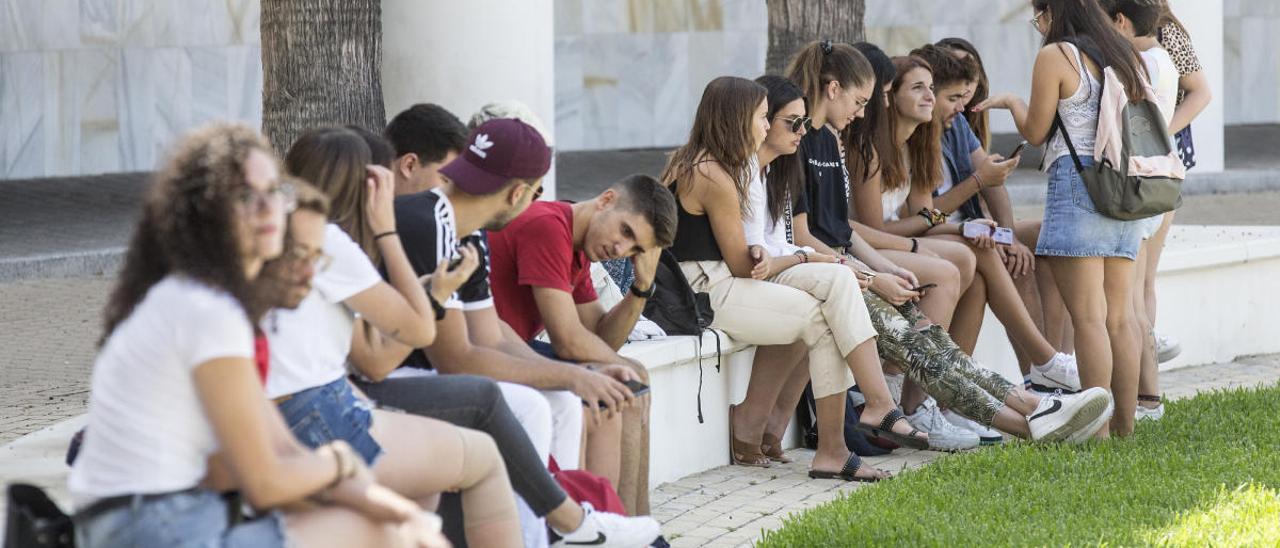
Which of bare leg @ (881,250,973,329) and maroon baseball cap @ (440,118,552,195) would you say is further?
bare leg @ (881,250,973,329)

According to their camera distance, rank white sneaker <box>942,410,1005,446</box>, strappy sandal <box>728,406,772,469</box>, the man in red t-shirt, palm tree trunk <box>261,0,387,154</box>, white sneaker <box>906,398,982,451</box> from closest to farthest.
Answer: the man in red t-shirt → strappy sandal <box>728,406,772,469</box> → white sneaker <box>906,398,982,451</box> → white sneaker <box>942,410,1005,446</box> → palm tree trunk <box>261,0,387,154</box>

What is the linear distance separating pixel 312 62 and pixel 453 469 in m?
4.12

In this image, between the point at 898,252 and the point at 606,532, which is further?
the point at 898,252

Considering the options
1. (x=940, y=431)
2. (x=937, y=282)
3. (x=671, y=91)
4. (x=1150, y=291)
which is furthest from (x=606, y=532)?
(x=671, y=91)

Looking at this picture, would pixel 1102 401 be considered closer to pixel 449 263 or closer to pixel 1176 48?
pixel 1176 48

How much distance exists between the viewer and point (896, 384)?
22.4ft

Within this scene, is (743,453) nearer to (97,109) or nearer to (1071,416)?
(1071,416)

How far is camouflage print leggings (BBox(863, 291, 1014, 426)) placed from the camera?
6.31 meters

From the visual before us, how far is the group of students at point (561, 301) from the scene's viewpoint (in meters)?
3.01

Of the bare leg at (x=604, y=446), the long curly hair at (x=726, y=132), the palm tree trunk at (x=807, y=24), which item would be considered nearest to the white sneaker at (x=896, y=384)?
the long curly hair at (x=726, y=132)

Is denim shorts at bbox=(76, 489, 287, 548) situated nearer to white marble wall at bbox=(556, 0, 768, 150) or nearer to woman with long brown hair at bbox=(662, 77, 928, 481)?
woman with long brown hair at bbox=(662, 77, 928, 481)

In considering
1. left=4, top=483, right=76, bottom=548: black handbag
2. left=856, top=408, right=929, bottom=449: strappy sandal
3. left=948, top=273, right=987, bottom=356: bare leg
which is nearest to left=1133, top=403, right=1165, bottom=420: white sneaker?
left=948, top=273, right=987, bottom=356: bare leg

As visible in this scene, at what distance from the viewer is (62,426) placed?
5637 millimetres

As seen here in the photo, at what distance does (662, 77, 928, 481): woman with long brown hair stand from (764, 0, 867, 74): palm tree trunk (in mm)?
3713
